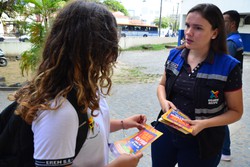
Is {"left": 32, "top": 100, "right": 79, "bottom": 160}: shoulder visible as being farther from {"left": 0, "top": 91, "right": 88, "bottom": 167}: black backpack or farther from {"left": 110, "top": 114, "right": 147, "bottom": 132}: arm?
{"left": 110, "top": 114, "right": 147, "bottom": 132}: arm

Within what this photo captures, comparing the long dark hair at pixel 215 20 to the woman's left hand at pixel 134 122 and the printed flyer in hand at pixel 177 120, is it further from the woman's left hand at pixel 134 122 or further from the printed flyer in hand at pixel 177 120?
the woman's left hand at pixel 134 122

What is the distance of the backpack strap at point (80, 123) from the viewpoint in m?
0.90

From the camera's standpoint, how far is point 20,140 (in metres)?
0.92

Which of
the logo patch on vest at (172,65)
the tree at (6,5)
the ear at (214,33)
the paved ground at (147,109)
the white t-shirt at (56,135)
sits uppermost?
the tree at (6,5)

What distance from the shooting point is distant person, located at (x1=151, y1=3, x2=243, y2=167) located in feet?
5.16

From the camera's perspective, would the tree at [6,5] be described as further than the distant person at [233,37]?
Yes

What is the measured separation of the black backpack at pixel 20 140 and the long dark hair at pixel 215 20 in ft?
3.72

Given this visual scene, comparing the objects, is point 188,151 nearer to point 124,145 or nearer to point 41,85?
point 124,145

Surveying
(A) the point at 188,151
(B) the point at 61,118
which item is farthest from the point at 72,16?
(A) the point at 188,151

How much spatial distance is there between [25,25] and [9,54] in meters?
7.97

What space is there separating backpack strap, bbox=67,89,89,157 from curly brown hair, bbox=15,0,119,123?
0.02 meters

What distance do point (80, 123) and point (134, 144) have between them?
46 centimetres

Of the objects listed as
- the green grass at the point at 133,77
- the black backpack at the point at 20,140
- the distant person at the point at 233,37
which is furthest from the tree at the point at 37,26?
the black backpack at the point at 20,140

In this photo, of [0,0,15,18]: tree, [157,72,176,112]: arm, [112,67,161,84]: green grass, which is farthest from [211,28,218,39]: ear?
[0,0,15,18]: tree
